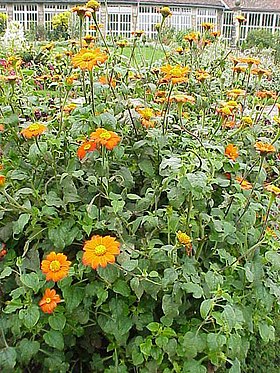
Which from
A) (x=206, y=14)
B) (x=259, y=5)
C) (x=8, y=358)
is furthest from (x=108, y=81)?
(x=259, y=5)

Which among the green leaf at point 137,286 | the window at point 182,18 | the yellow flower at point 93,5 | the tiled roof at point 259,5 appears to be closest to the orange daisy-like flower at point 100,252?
the green leaf at point 137,286

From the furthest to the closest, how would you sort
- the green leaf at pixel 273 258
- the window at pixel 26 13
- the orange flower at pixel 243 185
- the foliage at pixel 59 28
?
the window at pixel 26 13 → the foliage at pixel 59 28 → the orange flower at pixel 243 185 → the green leaf at pixel 273 258

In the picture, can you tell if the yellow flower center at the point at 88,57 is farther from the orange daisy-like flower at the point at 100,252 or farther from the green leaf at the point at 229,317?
the green leaf at the point at 229,317

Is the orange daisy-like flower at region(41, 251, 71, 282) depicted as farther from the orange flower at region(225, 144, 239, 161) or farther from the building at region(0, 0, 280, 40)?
the building at region(0, 0, 280, 40)

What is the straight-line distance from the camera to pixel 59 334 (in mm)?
1455

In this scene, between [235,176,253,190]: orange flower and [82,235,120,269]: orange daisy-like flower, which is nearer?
[82,235,120,269]: orange daisy-like flower

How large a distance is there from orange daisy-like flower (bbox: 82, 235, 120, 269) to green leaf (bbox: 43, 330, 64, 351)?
273 mm

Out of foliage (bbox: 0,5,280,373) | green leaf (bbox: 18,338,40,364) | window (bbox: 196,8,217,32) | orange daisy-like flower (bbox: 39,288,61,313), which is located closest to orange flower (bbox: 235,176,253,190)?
foliage (bbox: 0,5,280,373)

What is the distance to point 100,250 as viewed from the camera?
1.32m

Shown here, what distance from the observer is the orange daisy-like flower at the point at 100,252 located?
1297 mm

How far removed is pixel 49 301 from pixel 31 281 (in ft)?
0.23

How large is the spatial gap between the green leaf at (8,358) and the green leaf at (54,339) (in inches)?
3.6

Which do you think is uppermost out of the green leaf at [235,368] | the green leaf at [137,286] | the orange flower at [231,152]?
the orange flower at [231,152]

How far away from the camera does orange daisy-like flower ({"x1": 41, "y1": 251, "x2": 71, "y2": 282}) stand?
1.34 meters
